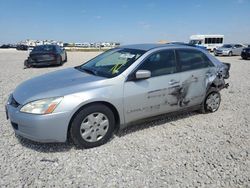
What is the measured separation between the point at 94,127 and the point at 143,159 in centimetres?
87

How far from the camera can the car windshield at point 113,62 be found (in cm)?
372

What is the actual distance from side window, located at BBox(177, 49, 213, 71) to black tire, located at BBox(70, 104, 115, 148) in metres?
1.76

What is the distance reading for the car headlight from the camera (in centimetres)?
304

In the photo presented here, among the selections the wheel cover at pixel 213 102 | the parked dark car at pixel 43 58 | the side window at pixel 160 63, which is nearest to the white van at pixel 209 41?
the parked dark car at pixel 43 58

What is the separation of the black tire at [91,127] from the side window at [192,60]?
5.77 feet

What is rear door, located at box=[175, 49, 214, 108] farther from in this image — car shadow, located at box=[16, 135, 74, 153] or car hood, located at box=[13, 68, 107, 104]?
car shadow, located at box=[16, 135, 74, 153]

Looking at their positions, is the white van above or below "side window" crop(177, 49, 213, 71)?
above

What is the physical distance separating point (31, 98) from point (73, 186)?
1363 millimetres

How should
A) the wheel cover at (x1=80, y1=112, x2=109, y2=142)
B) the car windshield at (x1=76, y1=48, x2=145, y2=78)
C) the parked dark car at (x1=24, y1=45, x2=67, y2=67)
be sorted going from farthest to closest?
the parked dark car at (x1=24, y1=45, x2=67, y2=67)
the car windshield at (x1=76, y1=48, x2=145, y2=78)
the wheel cover at (x1=80, y1=112, x2=109, y2=142)

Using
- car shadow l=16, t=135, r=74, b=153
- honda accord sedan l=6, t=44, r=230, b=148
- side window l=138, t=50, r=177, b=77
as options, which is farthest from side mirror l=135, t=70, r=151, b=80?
car shadow l=16, t=135, r=74, b=153

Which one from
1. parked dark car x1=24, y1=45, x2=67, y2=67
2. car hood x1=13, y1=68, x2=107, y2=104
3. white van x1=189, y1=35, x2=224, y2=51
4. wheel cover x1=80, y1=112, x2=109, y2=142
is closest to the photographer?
car hood x1=13, y1=68, x2=107, y2=104

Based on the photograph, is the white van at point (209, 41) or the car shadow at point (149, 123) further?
the white van at point (209, 41)

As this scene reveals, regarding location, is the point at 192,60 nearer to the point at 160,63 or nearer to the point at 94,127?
the point at 160,63

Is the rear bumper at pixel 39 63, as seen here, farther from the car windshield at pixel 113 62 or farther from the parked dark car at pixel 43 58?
the car windshield at pixel 113 62
